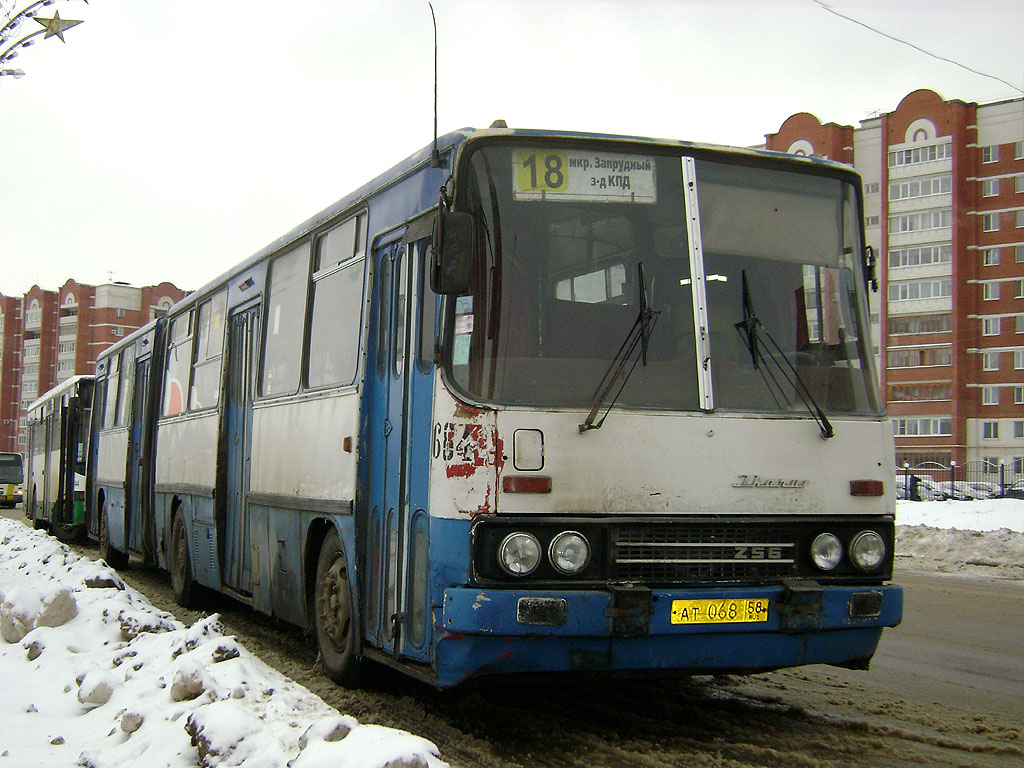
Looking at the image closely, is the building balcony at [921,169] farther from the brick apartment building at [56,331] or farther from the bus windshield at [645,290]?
the bus windshield at [645,290]

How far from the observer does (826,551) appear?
608 centimetres

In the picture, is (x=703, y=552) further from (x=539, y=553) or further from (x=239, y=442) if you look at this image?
(x=239, y=442)

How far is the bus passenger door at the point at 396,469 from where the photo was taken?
6090 mm

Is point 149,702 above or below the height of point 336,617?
below

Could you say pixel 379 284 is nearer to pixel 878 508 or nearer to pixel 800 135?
pixel 878 508

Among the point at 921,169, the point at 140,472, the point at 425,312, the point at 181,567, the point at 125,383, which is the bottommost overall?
the point at 181,567

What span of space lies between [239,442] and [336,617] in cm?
329

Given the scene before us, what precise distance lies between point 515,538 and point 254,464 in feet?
15.0

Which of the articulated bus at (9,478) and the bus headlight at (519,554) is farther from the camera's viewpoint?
the articulated bus at (9,478)

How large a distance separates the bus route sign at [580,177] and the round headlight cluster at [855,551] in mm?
1960

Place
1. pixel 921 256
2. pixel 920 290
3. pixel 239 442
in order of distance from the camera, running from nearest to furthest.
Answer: pixel 239 442 < pixel 920 290 < pixel 921 256

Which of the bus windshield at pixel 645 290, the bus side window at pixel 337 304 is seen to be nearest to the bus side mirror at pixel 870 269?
the bus windshield at pixel 645 290

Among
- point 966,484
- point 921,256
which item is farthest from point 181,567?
point 921,256

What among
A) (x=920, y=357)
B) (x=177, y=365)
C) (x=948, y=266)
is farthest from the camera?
(x=920, y=357)
